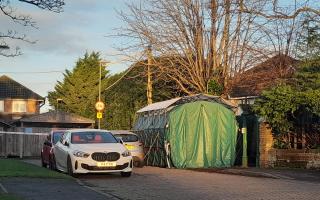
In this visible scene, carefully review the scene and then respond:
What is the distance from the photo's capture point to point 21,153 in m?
41.0

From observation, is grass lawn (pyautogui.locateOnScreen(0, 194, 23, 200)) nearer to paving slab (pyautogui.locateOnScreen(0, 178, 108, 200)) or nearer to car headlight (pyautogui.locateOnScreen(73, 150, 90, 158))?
paving slab (pyautogui.locateOnScreen(0, 178, 108, 200))

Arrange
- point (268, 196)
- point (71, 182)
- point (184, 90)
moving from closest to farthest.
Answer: point (268, 196), point (71, 182), point (184, 90)

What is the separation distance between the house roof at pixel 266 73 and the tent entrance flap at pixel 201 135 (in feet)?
20.7

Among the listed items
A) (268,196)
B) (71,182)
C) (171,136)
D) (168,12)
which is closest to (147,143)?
(171,136)

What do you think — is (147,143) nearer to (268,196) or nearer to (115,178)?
(115,178)

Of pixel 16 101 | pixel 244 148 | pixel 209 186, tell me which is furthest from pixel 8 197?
pixel 16 101

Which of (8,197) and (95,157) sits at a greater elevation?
(95,157)

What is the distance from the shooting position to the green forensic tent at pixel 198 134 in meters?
24.5

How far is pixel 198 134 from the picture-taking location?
2473 centimetres

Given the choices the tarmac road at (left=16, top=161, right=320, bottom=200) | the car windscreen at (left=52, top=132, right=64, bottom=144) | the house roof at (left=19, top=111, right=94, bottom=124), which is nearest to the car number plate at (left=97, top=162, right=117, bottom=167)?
the tarmac road at (left=16, top=161, right=320, bottom=200)

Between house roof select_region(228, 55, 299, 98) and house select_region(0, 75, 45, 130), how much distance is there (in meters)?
36.0

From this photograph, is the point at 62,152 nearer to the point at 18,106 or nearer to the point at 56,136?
the point at 56,136

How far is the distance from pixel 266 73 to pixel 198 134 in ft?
29.5

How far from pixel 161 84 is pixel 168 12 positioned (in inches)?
322
